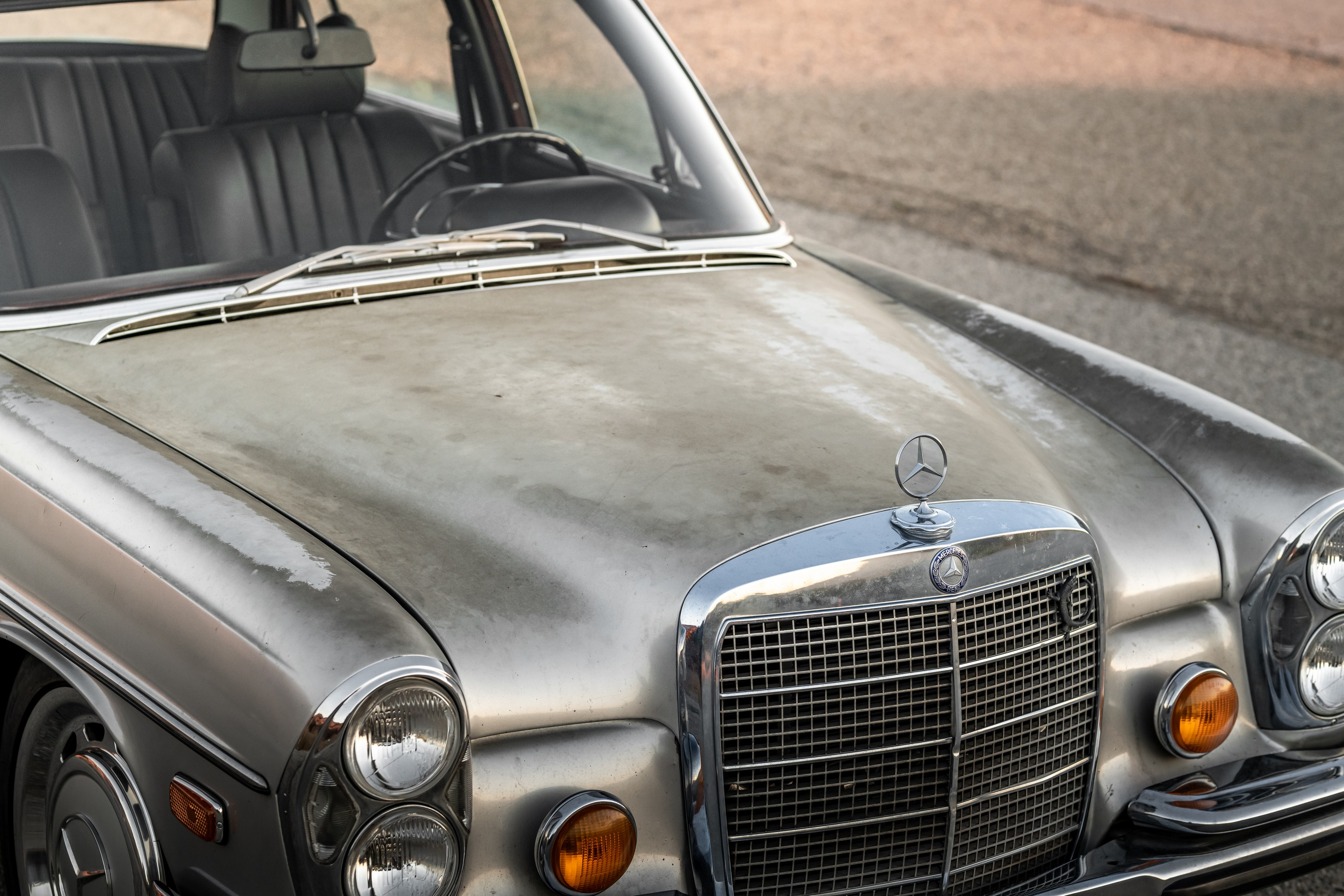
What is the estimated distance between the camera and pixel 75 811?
2.33 m

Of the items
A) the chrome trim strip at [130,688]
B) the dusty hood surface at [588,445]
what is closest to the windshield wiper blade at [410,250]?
the dusty hood surface at [588,445]

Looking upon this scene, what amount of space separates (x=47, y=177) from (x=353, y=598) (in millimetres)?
1691

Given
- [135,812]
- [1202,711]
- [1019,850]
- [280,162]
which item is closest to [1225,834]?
[1202,711]

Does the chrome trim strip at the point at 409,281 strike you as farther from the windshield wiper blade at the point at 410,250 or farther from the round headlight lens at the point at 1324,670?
the round headlight lens at the point at 1324,670

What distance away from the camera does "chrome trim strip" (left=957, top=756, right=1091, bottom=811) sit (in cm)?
237

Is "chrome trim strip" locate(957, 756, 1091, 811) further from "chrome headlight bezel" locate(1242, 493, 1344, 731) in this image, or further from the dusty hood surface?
"chrome headlight bezel" locate(1242, 493, 1344, 731)

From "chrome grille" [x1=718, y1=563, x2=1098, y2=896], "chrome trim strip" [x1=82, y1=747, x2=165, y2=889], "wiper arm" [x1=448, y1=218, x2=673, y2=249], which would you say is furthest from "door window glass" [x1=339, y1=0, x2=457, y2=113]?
"chrome grille" [x1=718, y1=563, x2=1098, y2=896]

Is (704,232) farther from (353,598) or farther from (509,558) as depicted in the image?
(353,598)

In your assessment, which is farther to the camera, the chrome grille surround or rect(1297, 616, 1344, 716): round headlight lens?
rect(1297, 616, 1344, 716): round headlight lens

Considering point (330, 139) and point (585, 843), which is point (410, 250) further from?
point (585, 843)

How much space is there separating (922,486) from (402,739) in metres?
0.94

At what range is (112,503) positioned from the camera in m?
2.30

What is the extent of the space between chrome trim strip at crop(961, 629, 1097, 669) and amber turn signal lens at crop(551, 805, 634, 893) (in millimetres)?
611

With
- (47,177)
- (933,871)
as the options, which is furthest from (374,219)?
(933,871)
